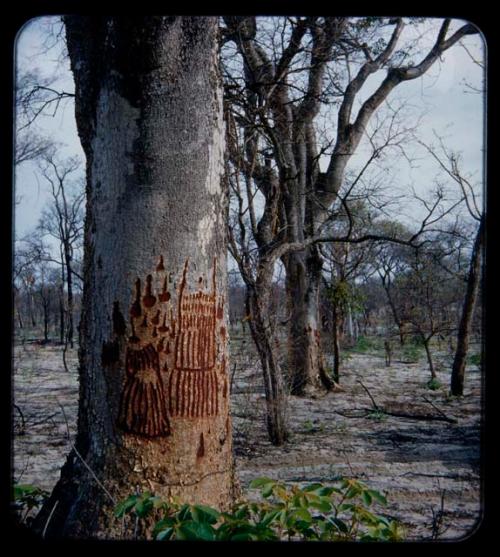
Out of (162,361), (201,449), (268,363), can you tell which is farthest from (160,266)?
(268,363)

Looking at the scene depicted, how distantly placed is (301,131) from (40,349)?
522 centimetres

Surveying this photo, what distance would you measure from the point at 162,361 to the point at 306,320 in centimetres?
674

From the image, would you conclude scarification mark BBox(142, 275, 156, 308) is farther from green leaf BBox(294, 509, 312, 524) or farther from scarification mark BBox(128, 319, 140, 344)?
green leaf BBox(294, 509, 312, 524)

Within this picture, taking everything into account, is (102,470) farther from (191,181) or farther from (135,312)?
(191,181)

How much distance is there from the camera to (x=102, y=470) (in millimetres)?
2033

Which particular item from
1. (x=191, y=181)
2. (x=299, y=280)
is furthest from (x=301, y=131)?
(x=191, y=181)

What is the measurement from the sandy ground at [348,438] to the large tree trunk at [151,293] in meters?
1.42

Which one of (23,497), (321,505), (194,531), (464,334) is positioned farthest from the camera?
(464,334)

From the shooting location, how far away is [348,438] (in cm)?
605

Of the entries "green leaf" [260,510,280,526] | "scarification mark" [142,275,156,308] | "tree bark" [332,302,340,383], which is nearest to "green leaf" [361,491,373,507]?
"green leaf" [260,510,280,526]

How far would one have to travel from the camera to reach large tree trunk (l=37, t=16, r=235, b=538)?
1993 mm

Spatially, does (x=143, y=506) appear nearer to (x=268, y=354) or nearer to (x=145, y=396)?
(x=145, y=396)

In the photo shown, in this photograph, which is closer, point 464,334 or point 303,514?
point 303,514

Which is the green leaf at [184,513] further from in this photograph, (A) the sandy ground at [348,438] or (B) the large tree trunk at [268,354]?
(B) the large tree trunk at [268,354]
